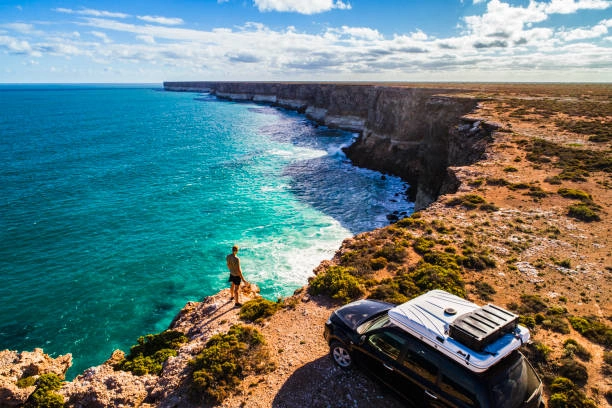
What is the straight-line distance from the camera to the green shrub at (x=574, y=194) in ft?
70.1

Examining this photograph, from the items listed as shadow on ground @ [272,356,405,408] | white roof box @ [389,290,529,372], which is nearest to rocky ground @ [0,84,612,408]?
shadow on ground @ [272,356,405,408]

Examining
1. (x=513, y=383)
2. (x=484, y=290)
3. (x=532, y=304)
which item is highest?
(x=513, y=383)

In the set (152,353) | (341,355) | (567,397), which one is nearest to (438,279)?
(567,397)

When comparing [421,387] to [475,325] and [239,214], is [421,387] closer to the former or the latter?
[475,325]

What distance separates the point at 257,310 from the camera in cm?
1414

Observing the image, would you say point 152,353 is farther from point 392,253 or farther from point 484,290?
point 484,290

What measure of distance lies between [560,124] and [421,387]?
45.5 meters

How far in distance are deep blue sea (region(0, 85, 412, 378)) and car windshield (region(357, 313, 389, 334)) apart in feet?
49.5

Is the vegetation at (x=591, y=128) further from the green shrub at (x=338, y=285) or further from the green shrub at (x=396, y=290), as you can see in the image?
the green shrub at (x=338, y=285)

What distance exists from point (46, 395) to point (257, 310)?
7.87m

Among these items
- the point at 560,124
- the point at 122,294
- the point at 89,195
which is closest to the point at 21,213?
the point at 89,195

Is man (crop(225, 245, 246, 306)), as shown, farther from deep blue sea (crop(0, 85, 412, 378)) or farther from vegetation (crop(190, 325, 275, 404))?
deep blue sea (crop(0, 85, 412, 378))

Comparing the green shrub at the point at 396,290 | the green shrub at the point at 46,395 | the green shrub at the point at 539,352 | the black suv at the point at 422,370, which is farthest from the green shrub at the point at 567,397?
the green shrub at the point at 46,395

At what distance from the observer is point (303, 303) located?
14.2 metres
